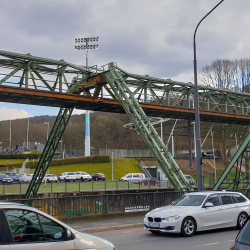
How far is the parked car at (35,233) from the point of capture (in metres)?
4.95

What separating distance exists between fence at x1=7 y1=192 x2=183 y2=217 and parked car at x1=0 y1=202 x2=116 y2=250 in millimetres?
9496

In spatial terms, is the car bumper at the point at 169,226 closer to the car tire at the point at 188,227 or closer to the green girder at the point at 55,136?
the car tire at the point at 188,227

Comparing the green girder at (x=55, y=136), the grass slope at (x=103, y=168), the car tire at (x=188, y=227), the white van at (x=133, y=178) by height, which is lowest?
the white van at (x=133, y=178)

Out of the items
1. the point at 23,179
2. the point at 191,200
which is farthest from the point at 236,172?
the point at 23,179

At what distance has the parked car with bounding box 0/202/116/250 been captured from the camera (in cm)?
495

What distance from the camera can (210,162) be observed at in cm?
7838

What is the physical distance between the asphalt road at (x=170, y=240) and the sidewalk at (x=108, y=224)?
0.51 m

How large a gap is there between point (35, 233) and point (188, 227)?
7.50 meters

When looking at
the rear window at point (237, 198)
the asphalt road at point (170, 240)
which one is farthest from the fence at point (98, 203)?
the rear window at point (237, 198)

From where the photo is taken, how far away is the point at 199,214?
1190 centimetres

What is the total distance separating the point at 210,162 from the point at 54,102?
2406 inches

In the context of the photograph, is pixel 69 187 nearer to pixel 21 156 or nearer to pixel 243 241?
pixel 243 241

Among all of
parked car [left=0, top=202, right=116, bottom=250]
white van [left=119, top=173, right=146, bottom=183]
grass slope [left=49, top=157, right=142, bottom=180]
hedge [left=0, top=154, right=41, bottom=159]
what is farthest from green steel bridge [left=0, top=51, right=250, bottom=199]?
hedge [left=0, top=154, right=41, bottom=159]

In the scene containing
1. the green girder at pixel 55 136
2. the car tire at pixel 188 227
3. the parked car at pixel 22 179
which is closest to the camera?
the car tire at pixel 188 227
